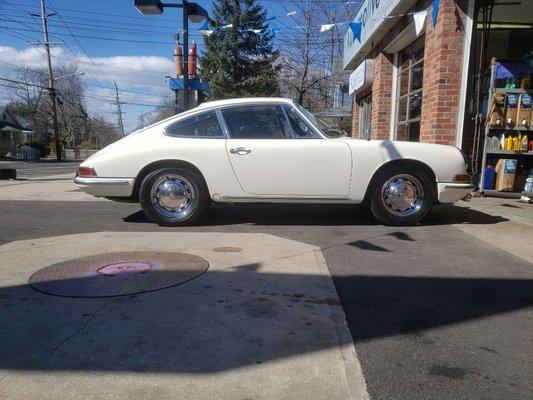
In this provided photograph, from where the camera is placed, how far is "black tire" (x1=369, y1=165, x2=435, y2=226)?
5.30 m

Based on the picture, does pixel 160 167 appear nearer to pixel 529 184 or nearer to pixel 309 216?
pixel 309 216

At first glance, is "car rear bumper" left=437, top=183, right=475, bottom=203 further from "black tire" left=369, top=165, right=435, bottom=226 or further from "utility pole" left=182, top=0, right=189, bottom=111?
"utility pole" left=182, top=0, right=189, bottom=111

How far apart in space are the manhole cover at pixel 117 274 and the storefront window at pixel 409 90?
7.25 m

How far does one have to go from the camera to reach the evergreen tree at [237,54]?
3200 centimetres

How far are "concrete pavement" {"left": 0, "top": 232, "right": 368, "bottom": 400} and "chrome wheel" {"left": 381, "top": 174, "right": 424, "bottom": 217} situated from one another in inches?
81.9

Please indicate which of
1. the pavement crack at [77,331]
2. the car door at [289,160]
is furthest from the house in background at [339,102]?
the pavement crack at [77,331]

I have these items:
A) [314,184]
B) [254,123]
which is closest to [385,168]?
[314,184]

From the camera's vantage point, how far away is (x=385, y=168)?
5309mm

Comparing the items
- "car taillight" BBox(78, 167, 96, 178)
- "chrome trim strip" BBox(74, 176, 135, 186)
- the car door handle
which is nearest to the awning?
the car door handle

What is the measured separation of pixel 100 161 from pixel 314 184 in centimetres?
257

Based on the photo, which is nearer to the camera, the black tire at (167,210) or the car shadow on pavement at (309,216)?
the black tire at (167,210)

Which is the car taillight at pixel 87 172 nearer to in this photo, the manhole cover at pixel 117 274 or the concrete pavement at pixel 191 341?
the manhole cover at pixel 117 274

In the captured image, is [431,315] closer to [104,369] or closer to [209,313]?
[209,313]

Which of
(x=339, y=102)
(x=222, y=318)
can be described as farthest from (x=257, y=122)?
(x=339, y=102)
